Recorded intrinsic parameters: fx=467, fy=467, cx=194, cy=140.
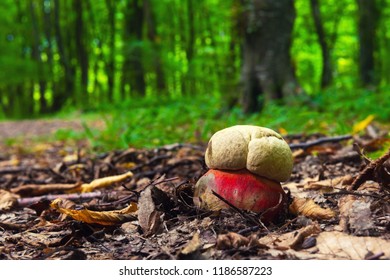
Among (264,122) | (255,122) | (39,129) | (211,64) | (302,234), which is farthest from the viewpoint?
(211,64)

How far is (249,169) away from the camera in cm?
167

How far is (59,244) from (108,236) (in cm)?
18

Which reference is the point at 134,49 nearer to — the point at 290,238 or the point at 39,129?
the point at 39,129

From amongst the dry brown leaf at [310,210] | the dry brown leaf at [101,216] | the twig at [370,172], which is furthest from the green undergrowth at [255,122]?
the dry brown leaf at [310,210]

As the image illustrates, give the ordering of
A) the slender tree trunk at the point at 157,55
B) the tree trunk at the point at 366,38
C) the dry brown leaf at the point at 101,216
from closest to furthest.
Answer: the dry brown leaf at the point at 101,216
the tree trunk at the point at 366,38
the slender tree trunk at the point at 157,55

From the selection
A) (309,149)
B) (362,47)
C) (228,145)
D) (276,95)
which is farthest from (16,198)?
(362,47)

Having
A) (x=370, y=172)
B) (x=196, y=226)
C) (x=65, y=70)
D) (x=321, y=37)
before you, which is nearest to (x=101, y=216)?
(x=196, y=226)

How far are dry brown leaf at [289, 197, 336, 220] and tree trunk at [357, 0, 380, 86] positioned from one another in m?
10.2

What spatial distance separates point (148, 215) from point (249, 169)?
410 millimetres

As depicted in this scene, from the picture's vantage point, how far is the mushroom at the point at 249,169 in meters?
1.65

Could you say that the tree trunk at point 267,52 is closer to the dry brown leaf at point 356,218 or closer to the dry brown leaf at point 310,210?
the dry brown leaf at point 310,210

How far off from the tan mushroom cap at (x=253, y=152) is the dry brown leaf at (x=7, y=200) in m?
1.24
